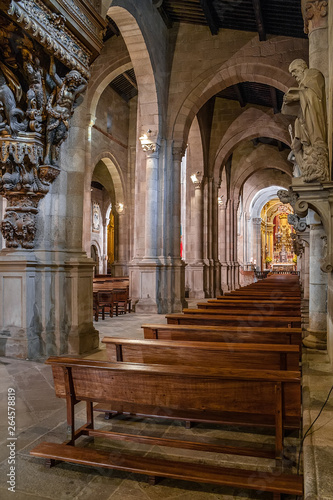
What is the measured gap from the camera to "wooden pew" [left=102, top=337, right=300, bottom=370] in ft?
11.4

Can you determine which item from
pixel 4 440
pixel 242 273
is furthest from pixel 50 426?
pixel 242 273

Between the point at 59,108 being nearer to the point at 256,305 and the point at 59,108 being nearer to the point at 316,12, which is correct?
the point at 316,12

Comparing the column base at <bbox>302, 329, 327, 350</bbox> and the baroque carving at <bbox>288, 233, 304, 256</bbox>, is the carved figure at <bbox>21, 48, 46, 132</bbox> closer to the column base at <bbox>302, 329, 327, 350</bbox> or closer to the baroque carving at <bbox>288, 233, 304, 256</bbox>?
the column base at <bbox>302, 329, 327, 350</bbox>

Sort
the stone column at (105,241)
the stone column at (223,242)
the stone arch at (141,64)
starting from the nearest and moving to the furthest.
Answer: the stone arch at (141,64)
the stone column at (223,242)
the stone column at (105,241)

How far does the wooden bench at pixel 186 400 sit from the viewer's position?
2316mm

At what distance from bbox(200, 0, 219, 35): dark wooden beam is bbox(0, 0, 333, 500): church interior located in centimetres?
5

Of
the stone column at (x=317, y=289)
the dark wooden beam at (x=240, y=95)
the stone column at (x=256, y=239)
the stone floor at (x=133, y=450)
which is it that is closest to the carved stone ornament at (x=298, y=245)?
the dark wooden beam at (x=240, y=95)

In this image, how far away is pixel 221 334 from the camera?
4531 mm

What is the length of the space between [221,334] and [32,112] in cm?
369

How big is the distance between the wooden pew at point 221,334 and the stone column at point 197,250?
11551 mm

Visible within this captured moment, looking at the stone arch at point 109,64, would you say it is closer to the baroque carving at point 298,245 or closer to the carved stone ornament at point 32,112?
the baroque carving at point 298,245

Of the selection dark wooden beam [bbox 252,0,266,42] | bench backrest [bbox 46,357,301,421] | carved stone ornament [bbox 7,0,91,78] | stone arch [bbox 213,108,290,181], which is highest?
dark wooden beam [bbox 252,0,266,42]

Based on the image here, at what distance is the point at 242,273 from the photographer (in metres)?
28.0

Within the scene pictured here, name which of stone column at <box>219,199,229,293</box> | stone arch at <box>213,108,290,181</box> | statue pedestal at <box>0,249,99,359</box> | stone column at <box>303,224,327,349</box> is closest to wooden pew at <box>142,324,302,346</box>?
stone column at <box>303,224,327,349</box>
